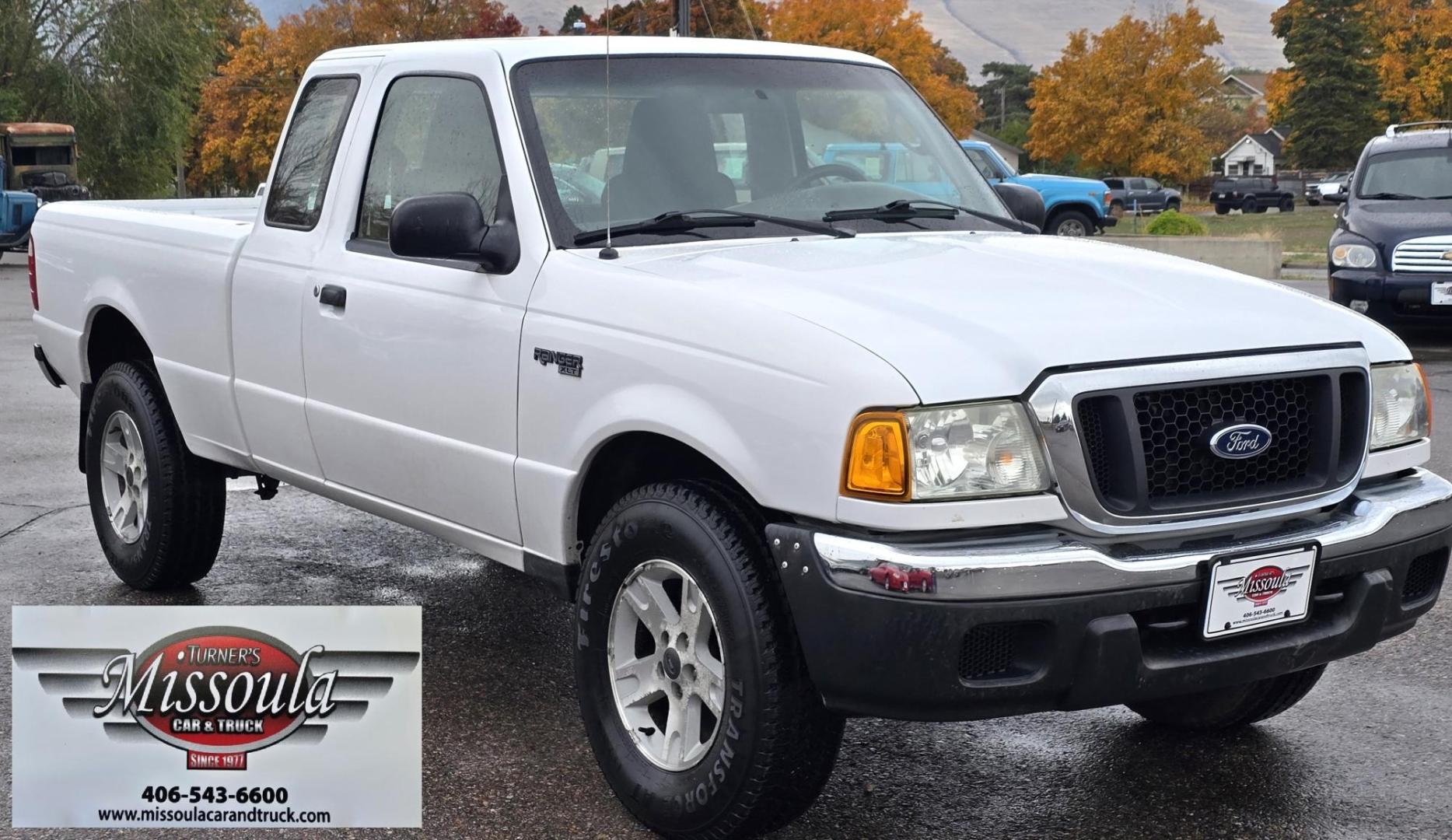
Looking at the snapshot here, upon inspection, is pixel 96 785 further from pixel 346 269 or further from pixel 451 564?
pixel 451 564

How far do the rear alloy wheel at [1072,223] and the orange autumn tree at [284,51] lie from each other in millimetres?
36805

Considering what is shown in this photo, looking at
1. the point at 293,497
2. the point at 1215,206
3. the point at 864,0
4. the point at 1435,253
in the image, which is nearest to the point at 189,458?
the point at 293,497

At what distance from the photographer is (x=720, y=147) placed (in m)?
4.57

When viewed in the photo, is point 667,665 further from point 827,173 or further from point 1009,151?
point 1009,151

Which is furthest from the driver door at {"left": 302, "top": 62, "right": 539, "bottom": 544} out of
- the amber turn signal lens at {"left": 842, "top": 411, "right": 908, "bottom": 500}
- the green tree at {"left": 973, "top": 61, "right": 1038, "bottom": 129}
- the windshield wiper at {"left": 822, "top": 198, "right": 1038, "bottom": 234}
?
the green tree at {"left": 973, "top": 61, "right": 1038, "bottom": 129}

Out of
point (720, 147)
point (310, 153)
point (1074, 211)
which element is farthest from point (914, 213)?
point (1074, 211)

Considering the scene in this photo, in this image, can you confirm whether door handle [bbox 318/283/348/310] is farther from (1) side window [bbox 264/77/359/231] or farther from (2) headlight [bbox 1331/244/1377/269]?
(2) headlight [bbox 1331/244/1377/269]

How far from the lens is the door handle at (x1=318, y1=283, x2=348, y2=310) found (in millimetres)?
4800

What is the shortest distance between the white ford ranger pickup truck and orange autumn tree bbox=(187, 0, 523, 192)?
55.4 m

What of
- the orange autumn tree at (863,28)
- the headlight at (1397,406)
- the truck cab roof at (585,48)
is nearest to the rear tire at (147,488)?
the truck cab roof at (585,48)

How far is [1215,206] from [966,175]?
6238 cm

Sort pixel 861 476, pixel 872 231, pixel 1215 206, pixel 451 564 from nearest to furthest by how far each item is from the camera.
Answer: pixel 861 476 < pixel 872 231 < pixel 451 564 < pixel 1215 206

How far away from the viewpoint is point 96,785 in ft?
11.1

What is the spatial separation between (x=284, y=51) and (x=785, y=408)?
221 ft
